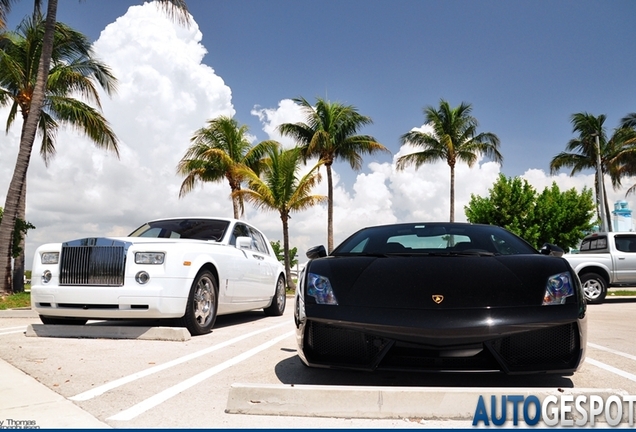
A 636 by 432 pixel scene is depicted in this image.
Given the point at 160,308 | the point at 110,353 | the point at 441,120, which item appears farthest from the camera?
the point at 441,120

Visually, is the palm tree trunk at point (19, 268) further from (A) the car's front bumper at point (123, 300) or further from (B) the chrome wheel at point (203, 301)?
(B) the chrome wheel at point (203, 301)

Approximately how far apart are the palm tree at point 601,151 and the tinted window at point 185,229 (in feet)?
112

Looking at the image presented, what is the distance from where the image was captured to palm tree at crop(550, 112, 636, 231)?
116 feet

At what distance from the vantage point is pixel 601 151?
37.9 meters

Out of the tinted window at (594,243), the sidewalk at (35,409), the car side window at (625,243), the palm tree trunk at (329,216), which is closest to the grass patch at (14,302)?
the sidewalk at (35,409)

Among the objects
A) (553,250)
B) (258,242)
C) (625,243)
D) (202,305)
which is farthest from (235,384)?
(625,243)

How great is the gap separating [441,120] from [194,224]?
28.6 metres

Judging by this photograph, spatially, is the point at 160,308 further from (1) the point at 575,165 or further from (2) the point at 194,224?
(1) the point at 575,165

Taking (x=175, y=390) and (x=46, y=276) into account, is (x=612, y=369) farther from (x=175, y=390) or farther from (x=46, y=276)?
(x=46, y=276)

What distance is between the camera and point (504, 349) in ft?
10.5

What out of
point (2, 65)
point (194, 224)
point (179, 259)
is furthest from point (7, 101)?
point (179, 259)

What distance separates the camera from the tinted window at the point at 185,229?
7473mm

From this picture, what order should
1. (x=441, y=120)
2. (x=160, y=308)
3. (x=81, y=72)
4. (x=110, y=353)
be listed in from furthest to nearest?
(x=441, y=120) → (x=81, y=72) → (x=160, y=308) → (x=110, y=353)

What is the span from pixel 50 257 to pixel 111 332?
3.80ft
